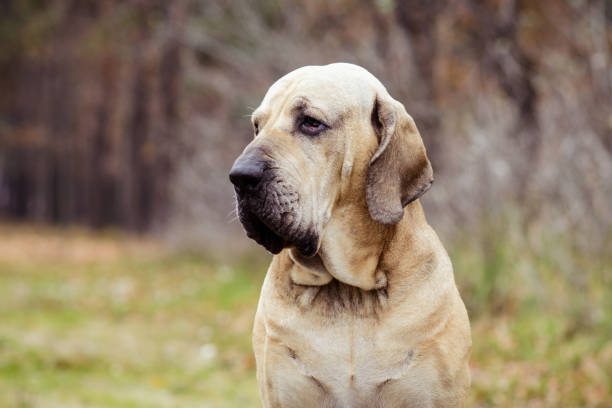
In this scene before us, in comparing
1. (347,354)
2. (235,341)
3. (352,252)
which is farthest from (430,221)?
(347,354)

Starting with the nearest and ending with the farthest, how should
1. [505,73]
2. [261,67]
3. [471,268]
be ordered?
[471,268] < [505,73] < [261,67]

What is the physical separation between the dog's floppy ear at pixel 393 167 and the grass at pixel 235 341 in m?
2.94

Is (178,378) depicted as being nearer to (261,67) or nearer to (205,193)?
(261,67)

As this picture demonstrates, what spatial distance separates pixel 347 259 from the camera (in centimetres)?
344

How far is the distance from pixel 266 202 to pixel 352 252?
1.74 ft

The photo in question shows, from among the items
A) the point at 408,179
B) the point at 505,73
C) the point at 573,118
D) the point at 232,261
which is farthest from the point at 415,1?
the point at 408,179

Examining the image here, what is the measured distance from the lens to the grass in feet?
20.2

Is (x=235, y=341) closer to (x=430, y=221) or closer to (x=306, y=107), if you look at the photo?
(x=430, y=221)

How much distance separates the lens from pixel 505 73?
10.3 m

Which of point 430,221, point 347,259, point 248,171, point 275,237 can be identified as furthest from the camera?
point 430,221

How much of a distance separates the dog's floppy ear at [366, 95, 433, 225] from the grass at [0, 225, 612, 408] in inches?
116

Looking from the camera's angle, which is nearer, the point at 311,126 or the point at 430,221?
the point at 311,126

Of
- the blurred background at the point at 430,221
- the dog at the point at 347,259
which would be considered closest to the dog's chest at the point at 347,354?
the dog at the point at 347,259

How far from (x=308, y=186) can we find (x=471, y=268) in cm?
490
